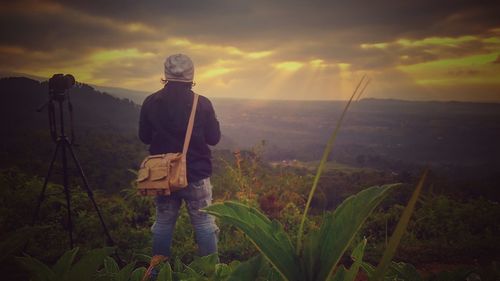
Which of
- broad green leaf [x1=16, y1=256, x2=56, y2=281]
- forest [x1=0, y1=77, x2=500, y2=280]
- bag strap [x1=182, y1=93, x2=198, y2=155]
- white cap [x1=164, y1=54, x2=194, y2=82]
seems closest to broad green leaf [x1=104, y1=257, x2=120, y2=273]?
forest [x1=0, y1=77, x2=500, y2=280]

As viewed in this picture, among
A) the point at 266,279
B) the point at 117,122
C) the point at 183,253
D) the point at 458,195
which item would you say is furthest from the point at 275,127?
the point at 266,279

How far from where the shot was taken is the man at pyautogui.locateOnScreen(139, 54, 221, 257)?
376 cm

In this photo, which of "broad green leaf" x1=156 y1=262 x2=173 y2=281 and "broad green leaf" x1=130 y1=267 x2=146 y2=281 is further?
"broad green leaf" x1=130 y1=267 x2=146 y2=281

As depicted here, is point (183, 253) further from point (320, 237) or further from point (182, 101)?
point (320, 237)

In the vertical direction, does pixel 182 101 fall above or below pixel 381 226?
above

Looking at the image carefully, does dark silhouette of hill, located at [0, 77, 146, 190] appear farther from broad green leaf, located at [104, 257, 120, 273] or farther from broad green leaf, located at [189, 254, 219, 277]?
broad green leaf, located at [189, 254, 219, 277]

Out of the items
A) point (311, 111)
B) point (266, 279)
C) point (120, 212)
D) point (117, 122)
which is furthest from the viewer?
point (311, 111)

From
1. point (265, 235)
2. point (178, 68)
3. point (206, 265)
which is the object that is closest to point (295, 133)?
point (178, 68)

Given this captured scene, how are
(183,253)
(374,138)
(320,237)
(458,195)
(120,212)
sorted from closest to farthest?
(320,237) < (183,253) < (120,212) < (458,195) < (374,138)

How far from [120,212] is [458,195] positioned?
6.82 m

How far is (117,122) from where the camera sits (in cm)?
1634

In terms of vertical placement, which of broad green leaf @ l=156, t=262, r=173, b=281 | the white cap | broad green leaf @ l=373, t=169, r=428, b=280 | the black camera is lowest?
broad green leaf @ l=156, t=262, r=173, b=281

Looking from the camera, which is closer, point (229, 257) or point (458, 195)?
point (229, 257)

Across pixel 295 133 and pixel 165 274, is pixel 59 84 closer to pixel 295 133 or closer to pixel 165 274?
pixel 165 274
